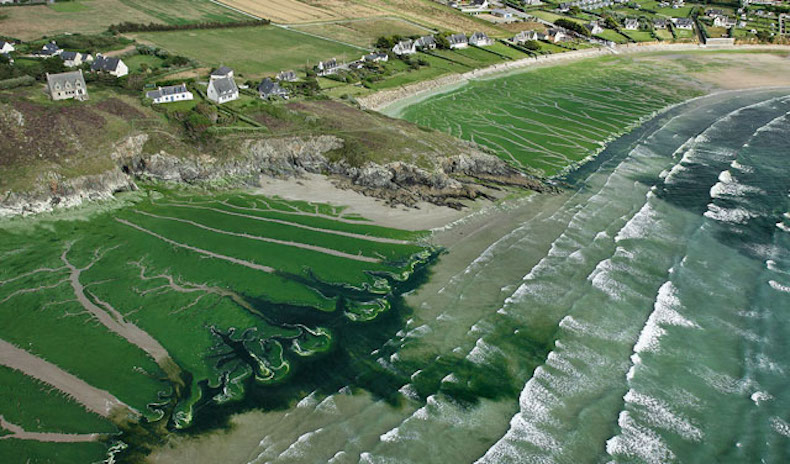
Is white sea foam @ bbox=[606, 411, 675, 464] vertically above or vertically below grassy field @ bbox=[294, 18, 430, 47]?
below

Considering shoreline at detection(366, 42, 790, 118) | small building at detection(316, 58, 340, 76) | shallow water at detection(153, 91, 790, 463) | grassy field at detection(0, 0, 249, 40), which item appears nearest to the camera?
shallow water at detection(153, 91, 790, 463)

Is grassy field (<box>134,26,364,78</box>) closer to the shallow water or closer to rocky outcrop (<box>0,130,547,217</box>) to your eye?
rocky outcrop (<box>0,130,547,217</box>)

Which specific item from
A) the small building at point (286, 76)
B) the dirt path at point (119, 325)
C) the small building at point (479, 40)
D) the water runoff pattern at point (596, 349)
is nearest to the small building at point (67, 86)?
the small building at point (286, 76)

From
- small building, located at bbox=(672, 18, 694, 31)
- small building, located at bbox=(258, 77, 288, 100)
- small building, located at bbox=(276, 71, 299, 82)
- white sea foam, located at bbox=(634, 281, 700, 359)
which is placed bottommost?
white sea foam, located at bbox=(634, 281, 700, 359)

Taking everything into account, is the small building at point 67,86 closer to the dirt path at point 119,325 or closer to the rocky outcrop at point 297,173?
the rocky outcrop at point 297,173

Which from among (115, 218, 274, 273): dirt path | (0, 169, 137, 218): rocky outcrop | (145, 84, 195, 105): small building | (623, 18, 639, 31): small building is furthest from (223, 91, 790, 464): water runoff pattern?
(623, 18, 639, 31): small building

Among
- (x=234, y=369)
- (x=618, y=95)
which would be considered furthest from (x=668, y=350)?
(x=618, y=95)
